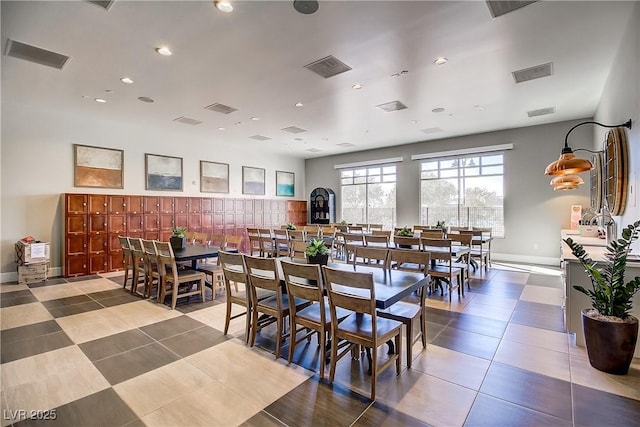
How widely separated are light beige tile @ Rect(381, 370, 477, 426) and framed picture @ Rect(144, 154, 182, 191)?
23.7 ft

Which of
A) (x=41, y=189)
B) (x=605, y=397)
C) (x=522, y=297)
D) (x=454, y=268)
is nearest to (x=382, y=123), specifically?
(x=454, y=268)

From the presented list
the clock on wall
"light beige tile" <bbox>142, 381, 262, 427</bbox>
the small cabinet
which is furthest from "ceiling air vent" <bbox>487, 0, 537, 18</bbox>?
the small cabinet

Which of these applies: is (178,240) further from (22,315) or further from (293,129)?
(293,129)

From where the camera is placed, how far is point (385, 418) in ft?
6.34

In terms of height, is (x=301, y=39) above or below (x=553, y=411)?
above

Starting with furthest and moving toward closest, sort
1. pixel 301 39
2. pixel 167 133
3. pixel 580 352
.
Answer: pixel 167 133, pixel 301 39, pixel 580 352

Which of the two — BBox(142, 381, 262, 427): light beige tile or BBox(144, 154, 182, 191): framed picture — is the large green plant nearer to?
BBox(142, 381, 262, 427): light beige tile

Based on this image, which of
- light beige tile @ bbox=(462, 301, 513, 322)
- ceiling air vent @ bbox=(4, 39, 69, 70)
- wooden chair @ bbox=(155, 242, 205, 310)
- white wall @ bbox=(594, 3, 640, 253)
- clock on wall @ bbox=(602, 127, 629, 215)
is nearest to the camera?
white wall @ bbox=(594, 3, 640, 253)

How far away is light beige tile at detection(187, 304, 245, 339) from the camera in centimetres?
335

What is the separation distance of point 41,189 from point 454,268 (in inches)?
302

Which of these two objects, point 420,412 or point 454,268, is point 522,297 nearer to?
point 454,268

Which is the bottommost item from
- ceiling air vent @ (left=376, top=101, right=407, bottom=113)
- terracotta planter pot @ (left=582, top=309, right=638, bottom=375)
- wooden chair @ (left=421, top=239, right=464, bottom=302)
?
terracotta planter pot @ (left=582, top=309, right=638, bottom=375)

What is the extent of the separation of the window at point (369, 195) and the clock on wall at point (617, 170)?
231 inches

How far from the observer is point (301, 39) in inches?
132
